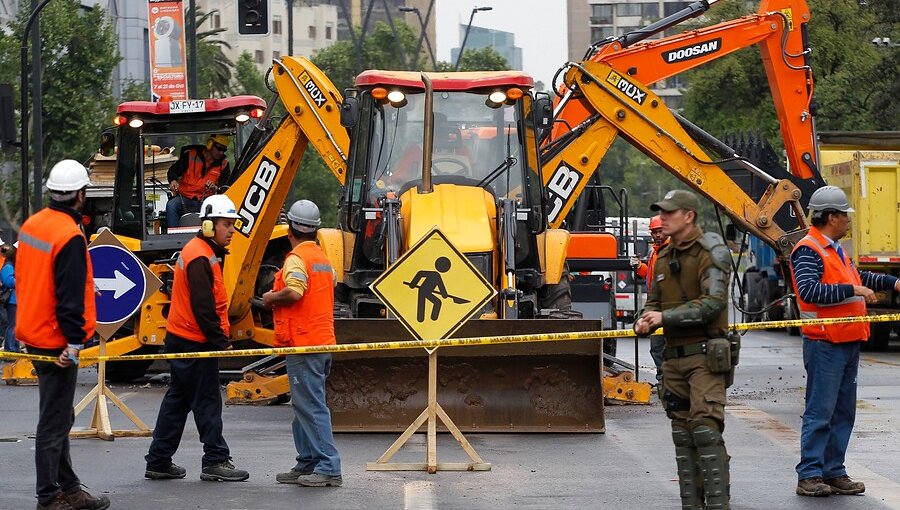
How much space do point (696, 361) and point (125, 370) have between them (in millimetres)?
11355

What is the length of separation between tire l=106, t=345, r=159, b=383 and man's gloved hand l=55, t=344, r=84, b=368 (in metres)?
9.33

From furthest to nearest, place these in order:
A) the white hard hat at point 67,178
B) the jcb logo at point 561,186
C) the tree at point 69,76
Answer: the tree at point 69,76 → the jcb logo at point 561,186 → the white hard hat at point 67,178

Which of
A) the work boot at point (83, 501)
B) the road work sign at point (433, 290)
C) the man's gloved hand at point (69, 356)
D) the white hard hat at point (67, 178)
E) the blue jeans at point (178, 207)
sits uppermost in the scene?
the white hard hat at point (67, 178)

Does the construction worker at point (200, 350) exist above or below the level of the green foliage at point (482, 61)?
below

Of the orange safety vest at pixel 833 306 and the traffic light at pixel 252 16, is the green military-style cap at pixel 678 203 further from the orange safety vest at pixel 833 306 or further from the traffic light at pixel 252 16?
the traffic light at pixel 252 16

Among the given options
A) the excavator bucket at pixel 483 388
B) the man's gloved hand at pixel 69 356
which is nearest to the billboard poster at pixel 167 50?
the excavator bucket at pixel 483 388

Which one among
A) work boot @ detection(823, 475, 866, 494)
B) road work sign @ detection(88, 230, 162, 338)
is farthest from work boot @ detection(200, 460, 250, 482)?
work boot @ detection(823, 475, 866, 494)

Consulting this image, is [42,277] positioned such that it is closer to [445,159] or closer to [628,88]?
[445,159]

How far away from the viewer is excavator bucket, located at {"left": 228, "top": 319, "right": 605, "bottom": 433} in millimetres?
14078

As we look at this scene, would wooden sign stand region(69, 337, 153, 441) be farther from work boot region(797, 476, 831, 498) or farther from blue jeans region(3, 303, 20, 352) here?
blue jeans region(3, 303, 20, 352)

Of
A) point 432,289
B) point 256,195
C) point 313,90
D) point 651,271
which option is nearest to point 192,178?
point 256,195

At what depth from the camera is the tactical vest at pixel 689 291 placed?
9.38 metres

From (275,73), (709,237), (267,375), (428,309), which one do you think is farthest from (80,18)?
(709,237)

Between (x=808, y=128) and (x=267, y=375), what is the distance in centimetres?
807
